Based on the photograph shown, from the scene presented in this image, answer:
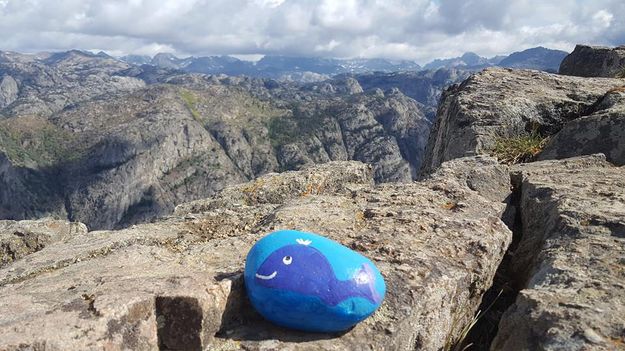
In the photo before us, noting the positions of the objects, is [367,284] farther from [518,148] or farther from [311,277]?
[518,148]

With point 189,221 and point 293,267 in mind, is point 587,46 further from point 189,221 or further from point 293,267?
point 293,267

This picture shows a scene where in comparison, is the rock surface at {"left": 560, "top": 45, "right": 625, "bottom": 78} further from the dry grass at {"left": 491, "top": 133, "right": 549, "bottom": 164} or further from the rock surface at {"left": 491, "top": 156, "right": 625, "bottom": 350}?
the rock surface at {"left": 491, "top": 156, "right": 625, "bottom": 350}

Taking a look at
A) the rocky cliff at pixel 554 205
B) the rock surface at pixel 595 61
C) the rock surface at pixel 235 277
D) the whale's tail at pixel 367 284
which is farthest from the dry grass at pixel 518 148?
the rock surface at pixel 595 61

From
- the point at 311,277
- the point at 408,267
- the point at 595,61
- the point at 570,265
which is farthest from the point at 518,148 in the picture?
the point at 595,61

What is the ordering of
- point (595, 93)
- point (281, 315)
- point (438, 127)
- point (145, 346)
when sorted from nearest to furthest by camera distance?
point (145, 346) < point (281, 315) < point (595, 93) < point (438, 127)

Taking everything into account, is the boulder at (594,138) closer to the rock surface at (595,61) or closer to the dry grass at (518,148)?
the dry grass at (518,148)

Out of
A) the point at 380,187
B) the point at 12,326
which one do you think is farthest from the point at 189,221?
the point at 12,326
